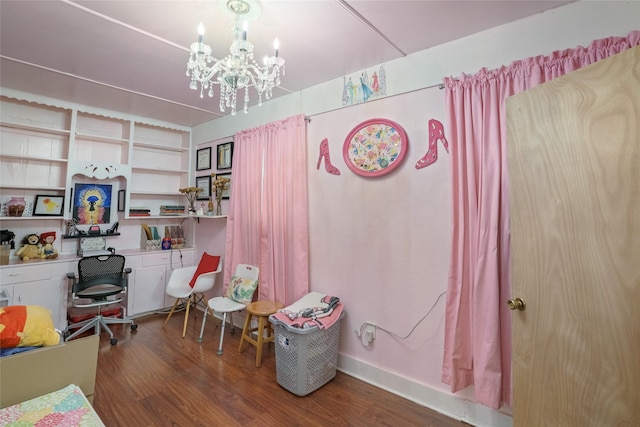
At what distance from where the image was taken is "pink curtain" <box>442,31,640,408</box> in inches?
64.2

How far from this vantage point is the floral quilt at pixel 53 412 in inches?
44.4

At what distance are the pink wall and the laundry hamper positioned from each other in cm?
28

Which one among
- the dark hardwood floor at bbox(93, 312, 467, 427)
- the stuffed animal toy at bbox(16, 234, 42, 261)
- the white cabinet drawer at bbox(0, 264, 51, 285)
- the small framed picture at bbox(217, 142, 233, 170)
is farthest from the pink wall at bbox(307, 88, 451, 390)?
the stuffed animal toy at bbox(16, 234, 42, 261)

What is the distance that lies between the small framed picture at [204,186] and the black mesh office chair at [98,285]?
1.16 m

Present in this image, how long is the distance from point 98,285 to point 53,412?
2244 millimetres

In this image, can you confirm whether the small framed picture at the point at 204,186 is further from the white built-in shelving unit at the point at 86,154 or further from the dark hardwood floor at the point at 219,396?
the dark hardwood floor at the point at 219,396

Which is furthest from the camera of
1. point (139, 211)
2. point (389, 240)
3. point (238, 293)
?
point (139, 211)

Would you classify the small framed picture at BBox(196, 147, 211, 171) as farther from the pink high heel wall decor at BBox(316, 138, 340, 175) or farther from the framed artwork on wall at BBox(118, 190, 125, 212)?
the pink high heel wall decor at BBox(316, 138, 340, 175)

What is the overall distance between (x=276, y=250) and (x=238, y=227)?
688 mm

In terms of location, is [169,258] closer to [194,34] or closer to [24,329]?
[24,329]

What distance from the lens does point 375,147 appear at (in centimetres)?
224

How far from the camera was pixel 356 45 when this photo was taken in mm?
2002

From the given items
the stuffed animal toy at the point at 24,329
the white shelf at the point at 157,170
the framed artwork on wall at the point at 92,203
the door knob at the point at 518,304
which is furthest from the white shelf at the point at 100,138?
the door knob at the point at 518,304

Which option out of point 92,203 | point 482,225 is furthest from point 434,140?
point 92,203
